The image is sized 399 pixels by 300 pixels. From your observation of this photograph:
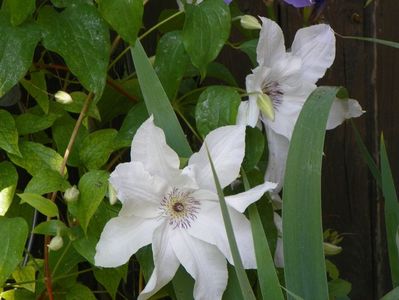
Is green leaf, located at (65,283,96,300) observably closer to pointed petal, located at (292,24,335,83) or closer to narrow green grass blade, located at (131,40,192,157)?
narrow green grass blade, located at (131,40,192,157)

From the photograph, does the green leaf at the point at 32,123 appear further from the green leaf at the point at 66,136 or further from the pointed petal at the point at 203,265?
the pointed petal at the point at 203,265

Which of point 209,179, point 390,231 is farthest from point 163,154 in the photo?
point 390,231

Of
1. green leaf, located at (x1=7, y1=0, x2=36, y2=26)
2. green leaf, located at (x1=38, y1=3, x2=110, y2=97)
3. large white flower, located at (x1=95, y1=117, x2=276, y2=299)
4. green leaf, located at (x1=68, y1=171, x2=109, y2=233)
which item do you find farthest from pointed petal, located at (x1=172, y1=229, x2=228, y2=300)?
green leaf, located at (x1=7, y1=0, x2=36, y2=26)

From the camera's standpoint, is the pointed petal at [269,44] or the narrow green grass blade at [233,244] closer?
the narrow green grass blade at [233,244]

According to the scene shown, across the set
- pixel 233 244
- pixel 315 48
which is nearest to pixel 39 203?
pixel 233 244

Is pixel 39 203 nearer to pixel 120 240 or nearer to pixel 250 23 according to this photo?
pixel 120 240

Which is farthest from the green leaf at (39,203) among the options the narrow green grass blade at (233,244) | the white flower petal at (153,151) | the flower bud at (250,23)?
the flower bud at (250,23)
